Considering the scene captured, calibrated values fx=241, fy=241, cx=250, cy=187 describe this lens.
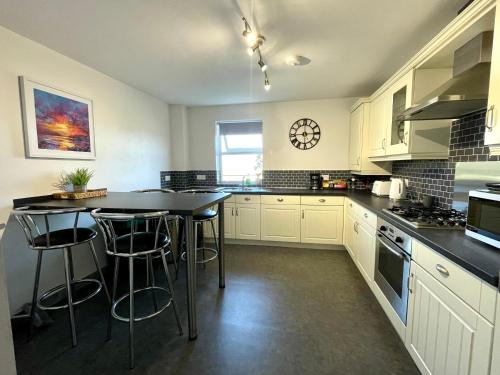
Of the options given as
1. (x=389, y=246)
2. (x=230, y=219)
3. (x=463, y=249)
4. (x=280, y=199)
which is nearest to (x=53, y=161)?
(x=230, y=219)

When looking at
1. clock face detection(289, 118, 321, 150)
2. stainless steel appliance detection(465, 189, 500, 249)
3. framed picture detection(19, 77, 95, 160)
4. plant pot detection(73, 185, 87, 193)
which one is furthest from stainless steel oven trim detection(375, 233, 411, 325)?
framed picture detection(19, 77, 95, 160)

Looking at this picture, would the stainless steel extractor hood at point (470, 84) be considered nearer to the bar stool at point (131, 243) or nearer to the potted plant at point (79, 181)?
the bar stool at point (131, 243)

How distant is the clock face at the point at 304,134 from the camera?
12.9ft

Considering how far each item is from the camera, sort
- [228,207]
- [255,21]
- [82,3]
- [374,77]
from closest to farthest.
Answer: [82,3], [255,21], [374,77], [228,207]

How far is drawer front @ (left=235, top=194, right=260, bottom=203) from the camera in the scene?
12.1ft

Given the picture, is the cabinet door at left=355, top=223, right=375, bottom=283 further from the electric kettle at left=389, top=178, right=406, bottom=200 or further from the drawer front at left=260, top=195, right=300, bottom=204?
the drawer front at left=260, top=195, right=300, bottom=204

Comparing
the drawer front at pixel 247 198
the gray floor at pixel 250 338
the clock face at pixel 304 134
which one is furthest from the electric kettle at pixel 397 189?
the drawer front at pixel 247 198

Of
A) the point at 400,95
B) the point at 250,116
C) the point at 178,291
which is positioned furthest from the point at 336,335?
the point at 250,116

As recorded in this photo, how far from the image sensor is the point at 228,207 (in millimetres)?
3803

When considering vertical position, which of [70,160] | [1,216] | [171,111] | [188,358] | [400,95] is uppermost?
[171,111]

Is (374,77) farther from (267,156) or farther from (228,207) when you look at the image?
(228,207)

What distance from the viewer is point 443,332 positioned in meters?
1.21

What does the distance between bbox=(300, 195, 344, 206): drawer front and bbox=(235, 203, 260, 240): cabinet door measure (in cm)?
71

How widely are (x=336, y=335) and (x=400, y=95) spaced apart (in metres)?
2.24
